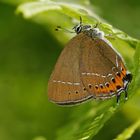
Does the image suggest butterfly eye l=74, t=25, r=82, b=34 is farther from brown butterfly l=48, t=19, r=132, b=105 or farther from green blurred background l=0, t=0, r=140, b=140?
green blurred background l=0, t=0, r=140, b=140

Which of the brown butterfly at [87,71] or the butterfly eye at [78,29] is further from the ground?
the butterfly eye at [78,29]

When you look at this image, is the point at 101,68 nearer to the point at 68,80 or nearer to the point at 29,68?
the point at 68,80

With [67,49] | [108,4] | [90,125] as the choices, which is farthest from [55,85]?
[108,4]

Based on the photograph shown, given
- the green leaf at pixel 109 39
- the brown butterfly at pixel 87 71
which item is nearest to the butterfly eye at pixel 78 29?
the brown butterfly at pixel 87 71

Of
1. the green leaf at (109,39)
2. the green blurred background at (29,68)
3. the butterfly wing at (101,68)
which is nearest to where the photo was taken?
the green leaf at (109,39)

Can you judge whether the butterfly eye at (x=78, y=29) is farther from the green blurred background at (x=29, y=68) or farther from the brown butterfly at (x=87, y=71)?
the green blurred background at (x=29, y=68)

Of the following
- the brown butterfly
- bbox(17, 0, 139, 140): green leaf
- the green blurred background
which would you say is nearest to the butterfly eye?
the brown butterfly

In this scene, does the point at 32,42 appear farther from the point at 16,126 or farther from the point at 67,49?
the point at 67,49
